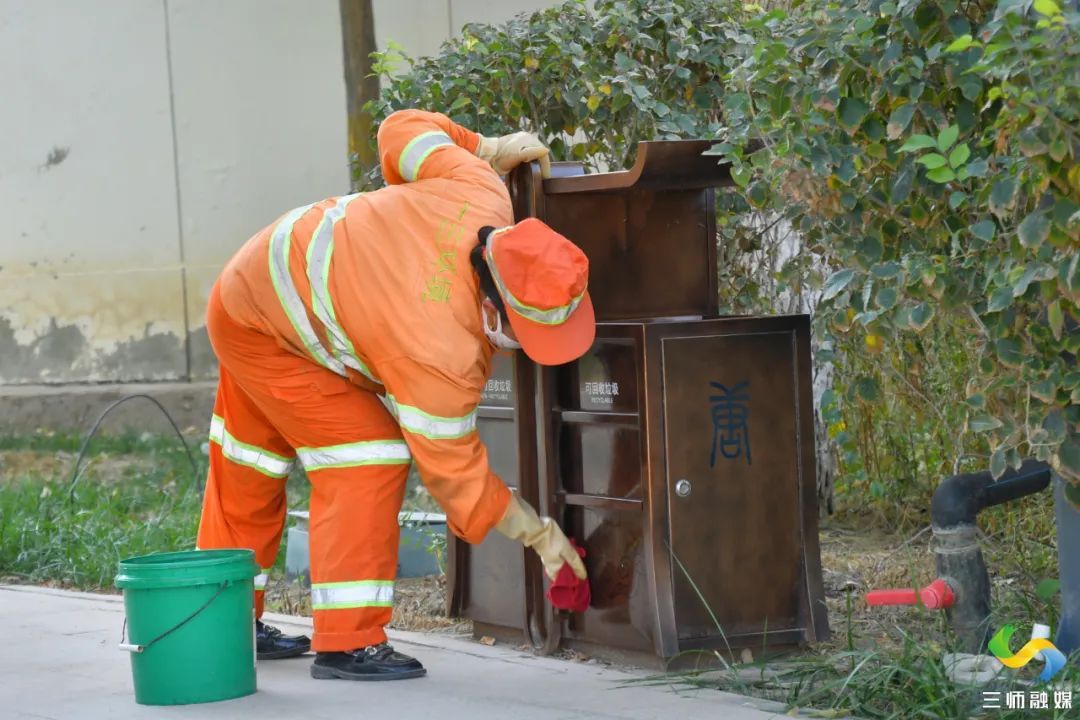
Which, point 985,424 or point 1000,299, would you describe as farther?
point 985,424

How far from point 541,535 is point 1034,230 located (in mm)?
1660

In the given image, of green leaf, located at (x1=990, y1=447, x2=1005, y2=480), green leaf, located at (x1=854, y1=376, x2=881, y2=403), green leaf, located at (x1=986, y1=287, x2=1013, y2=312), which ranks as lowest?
green leaf, located at (x1=990, y1=447, x2=1005, y2=480)

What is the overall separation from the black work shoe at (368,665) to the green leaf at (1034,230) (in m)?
2.08

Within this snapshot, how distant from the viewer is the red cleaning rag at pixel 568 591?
434cm

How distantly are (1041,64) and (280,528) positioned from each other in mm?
2684

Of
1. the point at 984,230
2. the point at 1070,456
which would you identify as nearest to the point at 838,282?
the point at 984,230

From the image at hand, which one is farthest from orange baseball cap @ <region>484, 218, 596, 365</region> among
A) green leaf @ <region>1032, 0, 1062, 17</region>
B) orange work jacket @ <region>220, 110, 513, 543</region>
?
green leaf @ <region>1032, 0, 1062, 17</region>

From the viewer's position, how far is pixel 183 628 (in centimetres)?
399

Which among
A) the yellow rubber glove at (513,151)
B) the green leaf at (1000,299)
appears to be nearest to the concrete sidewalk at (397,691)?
the green leaf at (1000,299)

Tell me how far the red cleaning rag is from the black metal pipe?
1.01m

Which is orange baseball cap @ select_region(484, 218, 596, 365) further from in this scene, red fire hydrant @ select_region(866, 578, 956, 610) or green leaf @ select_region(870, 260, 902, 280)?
red fire hydrant @ select_region(866, 578, 956, 610)

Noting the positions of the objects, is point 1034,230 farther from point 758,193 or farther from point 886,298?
point 758,193

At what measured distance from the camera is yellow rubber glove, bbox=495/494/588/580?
4.18 m

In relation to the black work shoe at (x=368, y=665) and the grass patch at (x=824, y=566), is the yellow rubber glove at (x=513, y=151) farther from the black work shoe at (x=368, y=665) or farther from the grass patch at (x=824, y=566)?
the grass patch at (x=824, y=566)
